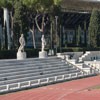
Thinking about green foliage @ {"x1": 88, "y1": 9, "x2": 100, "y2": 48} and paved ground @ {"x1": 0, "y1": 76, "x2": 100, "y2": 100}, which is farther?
green foliage @ {"x1": 88, "y1": 9, "x2": 100, "y2": 48}

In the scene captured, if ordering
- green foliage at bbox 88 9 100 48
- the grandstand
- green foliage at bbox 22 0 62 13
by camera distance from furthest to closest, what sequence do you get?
green foliage at bbox 88 9 100 48 < green foliage at bbox 22 0 62 13 < the grandstand

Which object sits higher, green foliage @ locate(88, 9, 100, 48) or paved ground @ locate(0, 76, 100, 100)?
green foliage @ locate(88, 9, 100, 48)

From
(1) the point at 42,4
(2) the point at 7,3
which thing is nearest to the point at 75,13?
(1) the point at 42,4

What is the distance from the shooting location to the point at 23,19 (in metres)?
46.5

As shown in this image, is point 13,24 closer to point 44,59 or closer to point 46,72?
point 44,59

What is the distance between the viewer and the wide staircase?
28078 mm

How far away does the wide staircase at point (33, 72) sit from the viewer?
2808 centimetres

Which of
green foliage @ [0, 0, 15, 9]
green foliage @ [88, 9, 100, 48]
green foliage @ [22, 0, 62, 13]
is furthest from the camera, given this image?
green foliage @ [88, 9, 100, 48]

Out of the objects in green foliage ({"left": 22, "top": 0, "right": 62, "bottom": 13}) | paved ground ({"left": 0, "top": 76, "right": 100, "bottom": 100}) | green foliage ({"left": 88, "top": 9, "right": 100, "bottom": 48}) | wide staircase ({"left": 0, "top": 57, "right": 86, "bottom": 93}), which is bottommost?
paved ground ({"left": 0, "top": 76, "right": 100, "bottom": 100})

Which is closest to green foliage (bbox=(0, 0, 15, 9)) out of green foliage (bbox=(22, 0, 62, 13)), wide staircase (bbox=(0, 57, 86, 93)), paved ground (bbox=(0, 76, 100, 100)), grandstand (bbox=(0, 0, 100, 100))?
green foliage (bbox=(22, 0, 62, 13))

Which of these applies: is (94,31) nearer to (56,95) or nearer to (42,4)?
(42,4)

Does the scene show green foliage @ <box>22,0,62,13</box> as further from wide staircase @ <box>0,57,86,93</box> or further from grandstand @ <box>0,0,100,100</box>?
wide staircase @ <box>0,57,86,93</box>

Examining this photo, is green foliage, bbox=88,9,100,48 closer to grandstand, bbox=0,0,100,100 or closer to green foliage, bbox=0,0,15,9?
grandstand, bbox=0,0,100,100

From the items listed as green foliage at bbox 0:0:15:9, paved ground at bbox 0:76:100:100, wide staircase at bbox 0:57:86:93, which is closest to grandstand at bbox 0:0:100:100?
wide staircase at bbox 0:57:86:93
